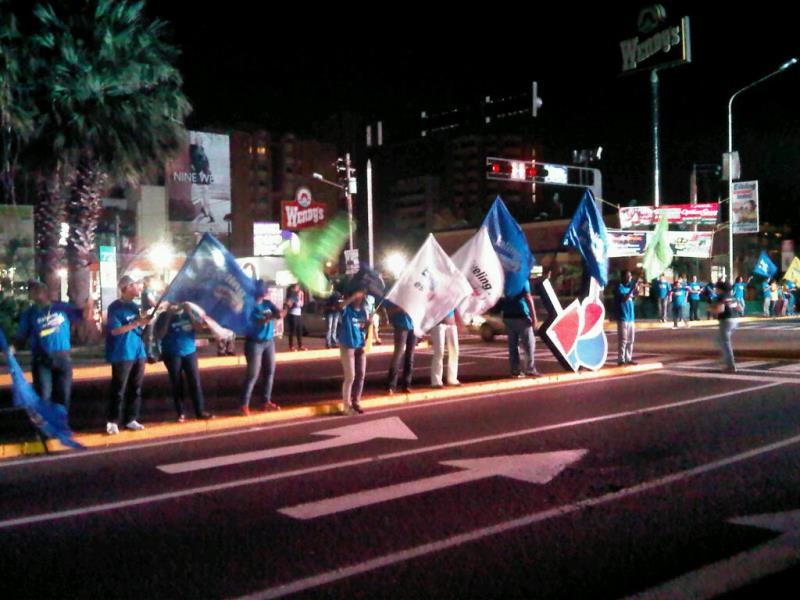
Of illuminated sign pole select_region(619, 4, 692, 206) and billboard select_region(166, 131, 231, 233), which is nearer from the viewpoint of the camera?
illuminated sign pole select_region(619, 4, 692, 206)

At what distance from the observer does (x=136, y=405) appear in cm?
962

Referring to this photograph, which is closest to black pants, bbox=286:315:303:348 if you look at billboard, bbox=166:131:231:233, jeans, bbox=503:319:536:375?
jeans, bbox=503:319:536:375

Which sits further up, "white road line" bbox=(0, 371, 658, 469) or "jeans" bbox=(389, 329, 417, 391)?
"jeans" bbox=(389, 329, 417, 391)

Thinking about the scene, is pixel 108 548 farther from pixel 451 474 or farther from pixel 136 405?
pixel 136 405

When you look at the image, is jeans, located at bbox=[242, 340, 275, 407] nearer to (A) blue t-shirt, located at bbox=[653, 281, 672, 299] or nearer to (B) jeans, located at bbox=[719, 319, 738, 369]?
(B) jeans, located at bbox=[719, 319, 738, 369]

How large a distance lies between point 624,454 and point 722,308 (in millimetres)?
7211

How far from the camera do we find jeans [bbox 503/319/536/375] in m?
13.4

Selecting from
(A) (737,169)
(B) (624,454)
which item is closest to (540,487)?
(B) (624,454)

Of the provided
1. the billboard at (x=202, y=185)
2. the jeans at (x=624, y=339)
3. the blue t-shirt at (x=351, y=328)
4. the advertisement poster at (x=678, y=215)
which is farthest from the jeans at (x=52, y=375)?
the billboard at (x=202, y=185)

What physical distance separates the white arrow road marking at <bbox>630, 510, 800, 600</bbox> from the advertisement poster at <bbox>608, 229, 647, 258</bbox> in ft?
116

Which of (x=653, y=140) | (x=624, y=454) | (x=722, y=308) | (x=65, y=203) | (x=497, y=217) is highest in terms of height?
(x=653, y=140)

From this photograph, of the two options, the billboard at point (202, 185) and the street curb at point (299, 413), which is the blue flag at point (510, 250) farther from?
the billboard at point (202, 185)

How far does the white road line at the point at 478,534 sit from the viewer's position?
189 inches

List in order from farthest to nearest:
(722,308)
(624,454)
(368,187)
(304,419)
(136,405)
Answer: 1. (368,187)
2. (722,308)
3. (304,419)
4. (136,405)
5. (624,454)
